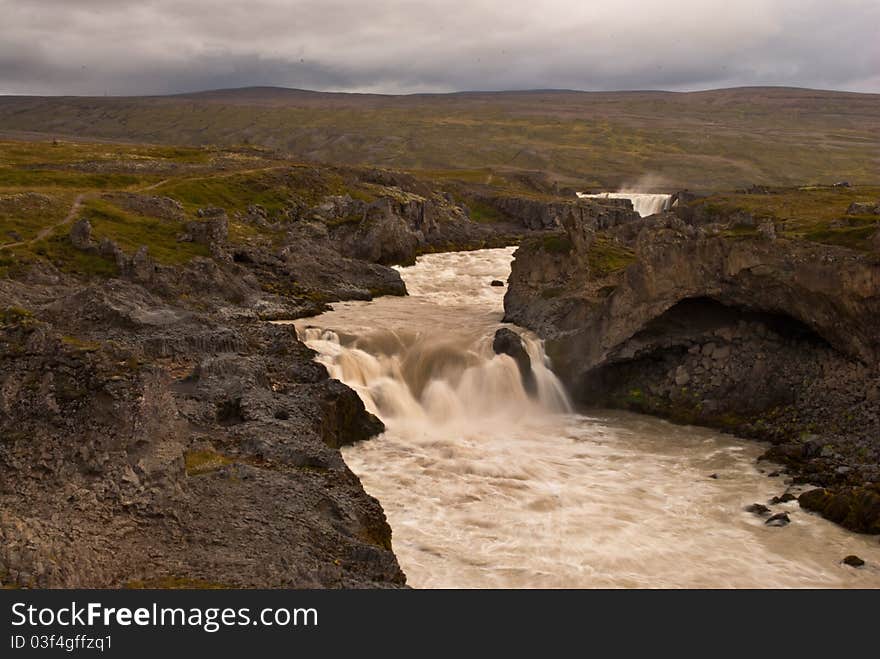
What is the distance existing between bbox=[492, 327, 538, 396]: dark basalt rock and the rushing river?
0.44 metres

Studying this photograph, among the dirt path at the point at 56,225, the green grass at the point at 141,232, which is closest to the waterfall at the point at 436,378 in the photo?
the green grass at the point at 141,232

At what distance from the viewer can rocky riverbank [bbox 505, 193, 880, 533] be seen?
3675 centimetres

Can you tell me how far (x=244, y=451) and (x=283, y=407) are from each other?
5.31 metres

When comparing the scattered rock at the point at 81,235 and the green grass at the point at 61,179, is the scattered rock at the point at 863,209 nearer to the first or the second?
the scattered rock at the point at 81,235

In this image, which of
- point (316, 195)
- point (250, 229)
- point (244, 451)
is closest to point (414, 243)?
point (316, 195)

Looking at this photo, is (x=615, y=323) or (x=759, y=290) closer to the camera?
(x=759, y=290)

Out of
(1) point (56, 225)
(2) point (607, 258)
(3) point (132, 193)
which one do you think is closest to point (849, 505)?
(2) point (607, 258)

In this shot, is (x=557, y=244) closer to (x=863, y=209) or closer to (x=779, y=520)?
(x=863, y=209)

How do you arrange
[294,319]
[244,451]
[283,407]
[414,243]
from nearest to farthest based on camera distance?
[244,451], [283,407], [294,319], [414,243]

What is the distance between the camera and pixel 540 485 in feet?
108

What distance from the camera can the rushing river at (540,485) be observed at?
25.8m

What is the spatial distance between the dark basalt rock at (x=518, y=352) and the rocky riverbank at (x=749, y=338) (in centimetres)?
179

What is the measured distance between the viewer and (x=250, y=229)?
76688mm
